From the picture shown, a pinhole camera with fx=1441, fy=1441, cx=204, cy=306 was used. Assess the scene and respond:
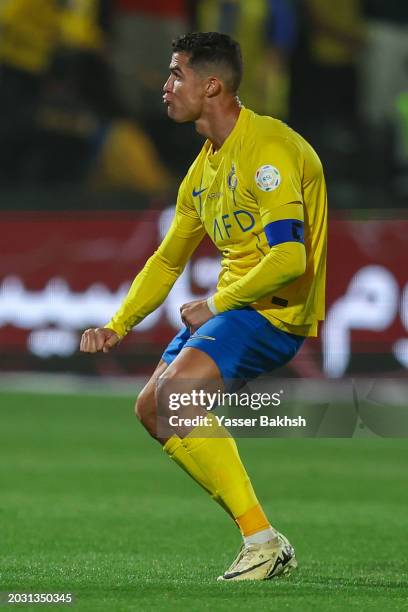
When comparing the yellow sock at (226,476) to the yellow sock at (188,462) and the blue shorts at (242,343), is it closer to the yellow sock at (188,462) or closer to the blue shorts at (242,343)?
the yellow sock at (188,462)

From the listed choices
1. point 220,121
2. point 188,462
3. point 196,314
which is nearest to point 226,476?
point 188,462

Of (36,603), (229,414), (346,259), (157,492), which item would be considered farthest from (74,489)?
(346,259)

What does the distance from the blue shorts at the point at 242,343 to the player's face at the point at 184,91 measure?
810 millimetres

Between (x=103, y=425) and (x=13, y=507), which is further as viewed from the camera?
(x=103, y=425)

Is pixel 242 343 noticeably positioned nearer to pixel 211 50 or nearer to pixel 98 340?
pixel 98 340

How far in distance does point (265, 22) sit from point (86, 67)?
206cm

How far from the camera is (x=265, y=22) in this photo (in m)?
15.9

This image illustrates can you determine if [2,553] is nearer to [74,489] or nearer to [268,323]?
[268,323]

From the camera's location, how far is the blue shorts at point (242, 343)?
543 centimetres

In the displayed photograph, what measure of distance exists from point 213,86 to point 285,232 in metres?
0.72

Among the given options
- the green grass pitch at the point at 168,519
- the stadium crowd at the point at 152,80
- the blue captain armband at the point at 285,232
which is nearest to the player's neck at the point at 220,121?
the blue captain armband at the point at 285,232

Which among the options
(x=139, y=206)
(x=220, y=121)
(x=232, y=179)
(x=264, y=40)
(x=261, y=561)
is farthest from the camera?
(x=264, y=40)

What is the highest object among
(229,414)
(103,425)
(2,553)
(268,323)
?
(268,323)

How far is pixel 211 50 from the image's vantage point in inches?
220
